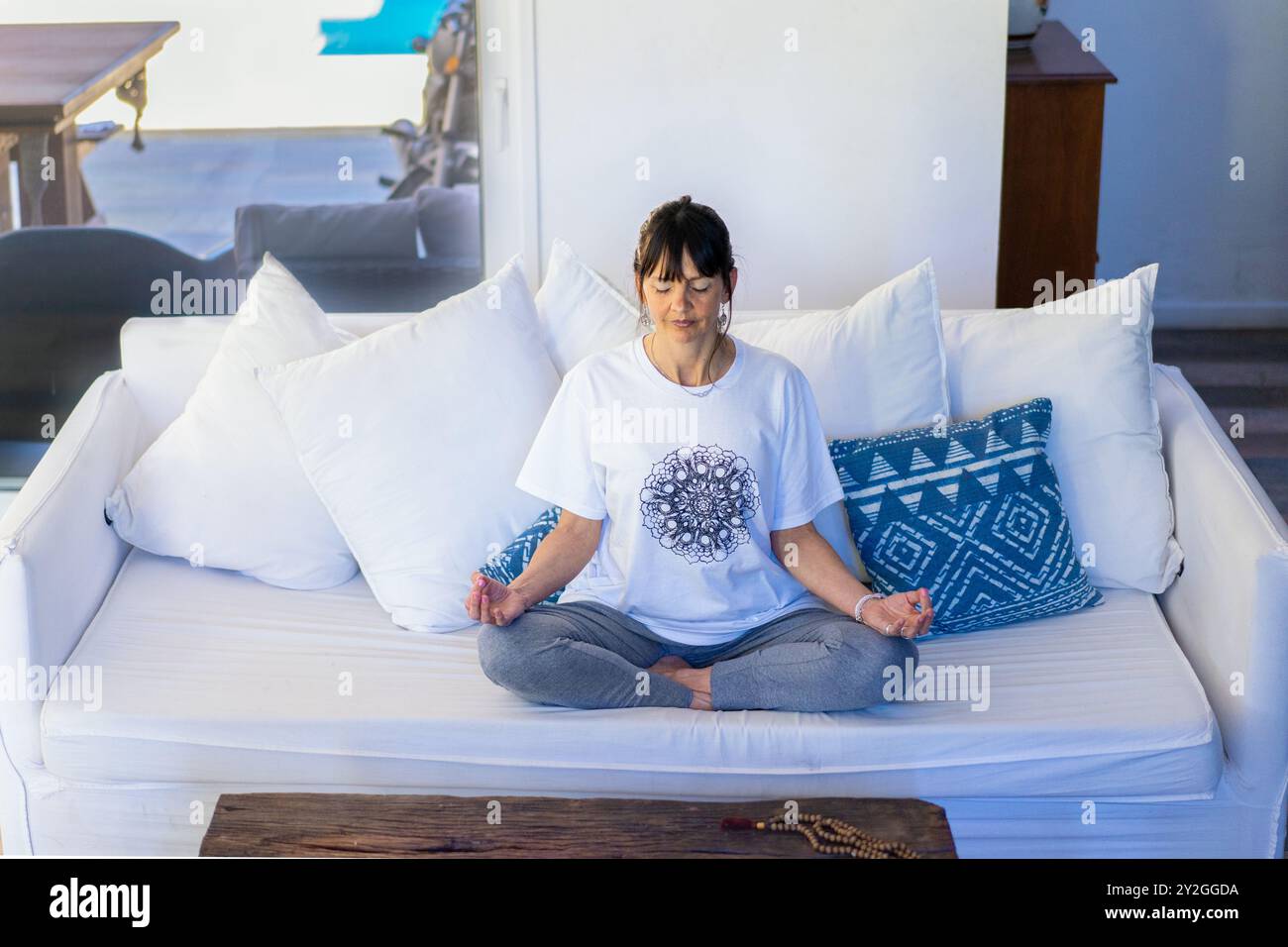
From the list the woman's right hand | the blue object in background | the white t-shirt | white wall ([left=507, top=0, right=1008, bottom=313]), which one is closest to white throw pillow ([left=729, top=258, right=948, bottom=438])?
the white t-shirt

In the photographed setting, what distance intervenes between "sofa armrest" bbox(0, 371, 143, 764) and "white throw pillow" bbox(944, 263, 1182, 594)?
1.41 meters

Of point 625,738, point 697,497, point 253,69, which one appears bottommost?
point 625,738

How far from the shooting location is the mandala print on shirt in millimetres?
2176

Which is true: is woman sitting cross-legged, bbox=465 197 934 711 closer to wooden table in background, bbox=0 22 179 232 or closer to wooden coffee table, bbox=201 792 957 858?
wooden coffee table, bbox=201 792 957 858

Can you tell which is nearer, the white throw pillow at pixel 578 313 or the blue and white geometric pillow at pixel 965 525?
the blue and white geometric pillow at pixel 965 525

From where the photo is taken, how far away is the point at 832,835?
5.69ft

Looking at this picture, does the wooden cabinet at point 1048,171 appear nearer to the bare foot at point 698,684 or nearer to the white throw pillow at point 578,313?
the white throw pillow at point 578,313

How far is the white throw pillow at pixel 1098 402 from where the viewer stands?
2.43 m

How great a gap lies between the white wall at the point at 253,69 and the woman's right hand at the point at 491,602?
1863 mm

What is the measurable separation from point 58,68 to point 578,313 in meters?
1.76

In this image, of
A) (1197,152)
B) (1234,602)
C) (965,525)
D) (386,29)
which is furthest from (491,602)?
(1197,152)

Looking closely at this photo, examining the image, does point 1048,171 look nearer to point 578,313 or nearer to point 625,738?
point 578,313

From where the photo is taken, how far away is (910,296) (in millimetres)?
2496

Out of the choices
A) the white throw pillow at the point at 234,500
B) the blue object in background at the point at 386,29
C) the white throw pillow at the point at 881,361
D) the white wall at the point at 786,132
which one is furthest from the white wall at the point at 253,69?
the white throw pillow at the point at 881,361
